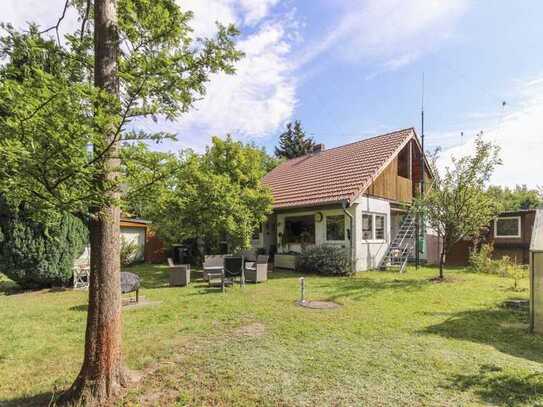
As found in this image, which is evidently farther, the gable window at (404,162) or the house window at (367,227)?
the gable window at (404,162)

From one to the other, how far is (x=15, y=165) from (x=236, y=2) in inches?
235

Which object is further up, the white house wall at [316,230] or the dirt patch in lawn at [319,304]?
the white house wall at [316,230]

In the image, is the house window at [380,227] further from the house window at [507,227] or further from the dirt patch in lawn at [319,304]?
the dirt patch in lawn at [319,304]

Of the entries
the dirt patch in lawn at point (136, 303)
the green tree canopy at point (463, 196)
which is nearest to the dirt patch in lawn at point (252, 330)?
the dirt patch in lawn at point (136, 303)

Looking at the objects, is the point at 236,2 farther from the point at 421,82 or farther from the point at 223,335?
the point at 421,82

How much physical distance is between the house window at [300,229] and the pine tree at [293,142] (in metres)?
21.3

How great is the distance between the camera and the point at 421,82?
15.2m

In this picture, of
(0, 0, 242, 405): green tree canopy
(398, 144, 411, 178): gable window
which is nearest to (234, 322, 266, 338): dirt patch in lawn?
(0, 0, 242, 405): green tree canopy

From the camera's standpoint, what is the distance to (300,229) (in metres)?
15.7

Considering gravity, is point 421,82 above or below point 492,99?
above

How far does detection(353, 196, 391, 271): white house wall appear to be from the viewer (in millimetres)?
13203

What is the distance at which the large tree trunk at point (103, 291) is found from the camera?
137 inches

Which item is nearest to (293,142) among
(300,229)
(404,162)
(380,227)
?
(404,162)

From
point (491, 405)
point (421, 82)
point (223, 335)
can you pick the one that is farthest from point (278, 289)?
point (421, 82)
